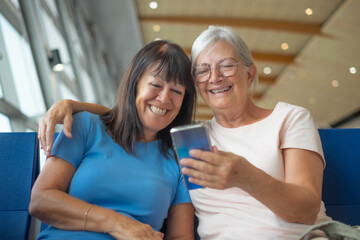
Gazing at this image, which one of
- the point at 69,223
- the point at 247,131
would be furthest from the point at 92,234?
the point at 247,131

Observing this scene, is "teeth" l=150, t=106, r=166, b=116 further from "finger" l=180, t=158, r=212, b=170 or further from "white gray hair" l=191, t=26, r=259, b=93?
"finger" l=180, t=158, r=212, b=170

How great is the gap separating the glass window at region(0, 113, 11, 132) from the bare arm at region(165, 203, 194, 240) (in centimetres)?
179

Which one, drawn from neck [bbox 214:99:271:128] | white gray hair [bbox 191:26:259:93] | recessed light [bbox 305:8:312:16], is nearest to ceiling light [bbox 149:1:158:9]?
recessed light [bbox 305:8:312:16]

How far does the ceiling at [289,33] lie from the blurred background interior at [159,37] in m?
0.02

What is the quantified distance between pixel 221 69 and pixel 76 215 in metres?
0.88

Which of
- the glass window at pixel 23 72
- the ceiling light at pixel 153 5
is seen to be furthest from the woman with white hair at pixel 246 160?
the ceiling light at pixel 153 5

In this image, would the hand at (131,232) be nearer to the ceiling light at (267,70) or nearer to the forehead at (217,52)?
the forehead at (217,52)

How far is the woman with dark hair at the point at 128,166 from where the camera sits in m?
1.41

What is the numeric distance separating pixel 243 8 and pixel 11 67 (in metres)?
5.50

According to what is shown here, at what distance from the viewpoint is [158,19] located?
833 centimetres

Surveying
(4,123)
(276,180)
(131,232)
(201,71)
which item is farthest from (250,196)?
(4,123)

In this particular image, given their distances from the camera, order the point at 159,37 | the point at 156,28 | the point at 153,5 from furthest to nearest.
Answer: the point at 159,37, the point at 156,28, the point at 153,5

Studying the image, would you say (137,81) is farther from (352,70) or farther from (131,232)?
(352,70)

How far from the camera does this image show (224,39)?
176cm
